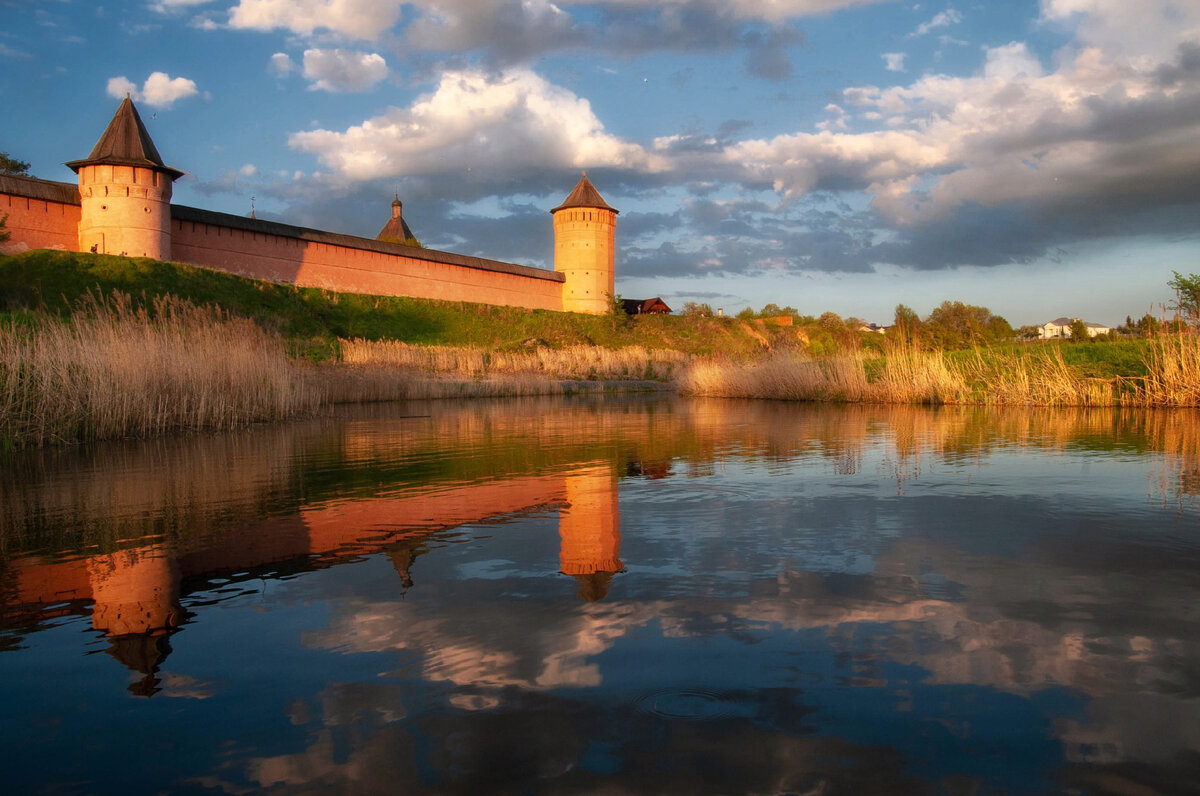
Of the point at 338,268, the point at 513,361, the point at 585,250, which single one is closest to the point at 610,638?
the point at 513,361

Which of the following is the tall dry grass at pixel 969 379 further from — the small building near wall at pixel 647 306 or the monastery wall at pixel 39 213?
the small building near wall at pixel 647 306

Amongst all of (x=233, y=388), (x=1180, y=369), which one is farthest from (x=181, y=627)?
(x=1180, y=369)

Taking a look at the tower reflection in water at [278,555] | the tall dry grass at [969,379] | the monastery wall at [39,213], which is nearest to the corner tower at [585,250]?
the monastery wall at [39,213]

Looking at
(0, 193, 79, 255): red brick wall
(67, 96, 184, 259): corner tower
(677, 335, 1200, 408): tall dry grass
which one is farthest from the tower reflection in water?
(67, 96, 184, 259): corner tower

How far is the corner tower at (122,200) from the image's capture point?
94.7 feet

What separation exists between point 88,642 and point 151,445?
6.17 meters

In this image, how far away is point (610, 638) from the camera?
208cm

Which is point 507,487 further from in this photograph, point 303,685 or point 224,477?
point 303,685

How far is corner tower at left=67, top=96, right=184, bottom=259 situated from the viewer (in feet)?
94.7

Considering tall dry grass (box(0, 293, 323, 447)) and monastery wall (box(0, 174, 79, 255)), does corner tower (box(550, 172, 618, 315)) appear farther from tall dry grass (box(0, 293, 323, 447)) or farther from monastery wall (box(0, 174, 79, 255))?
tall dry grass (box(0, 293, 323, 447))

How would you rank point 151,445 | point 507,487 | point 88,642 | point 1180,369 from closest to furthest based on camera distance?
point 88,642 < point 507,487 < point 151,445 < point 1180,369

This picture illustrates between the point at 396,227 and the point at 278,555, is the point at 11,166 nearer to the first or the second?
the point at 396,227

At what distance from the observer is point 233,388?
389 inches

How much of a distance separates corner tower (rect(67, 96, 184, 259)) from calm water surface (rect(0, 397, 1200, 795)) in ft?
94.3
